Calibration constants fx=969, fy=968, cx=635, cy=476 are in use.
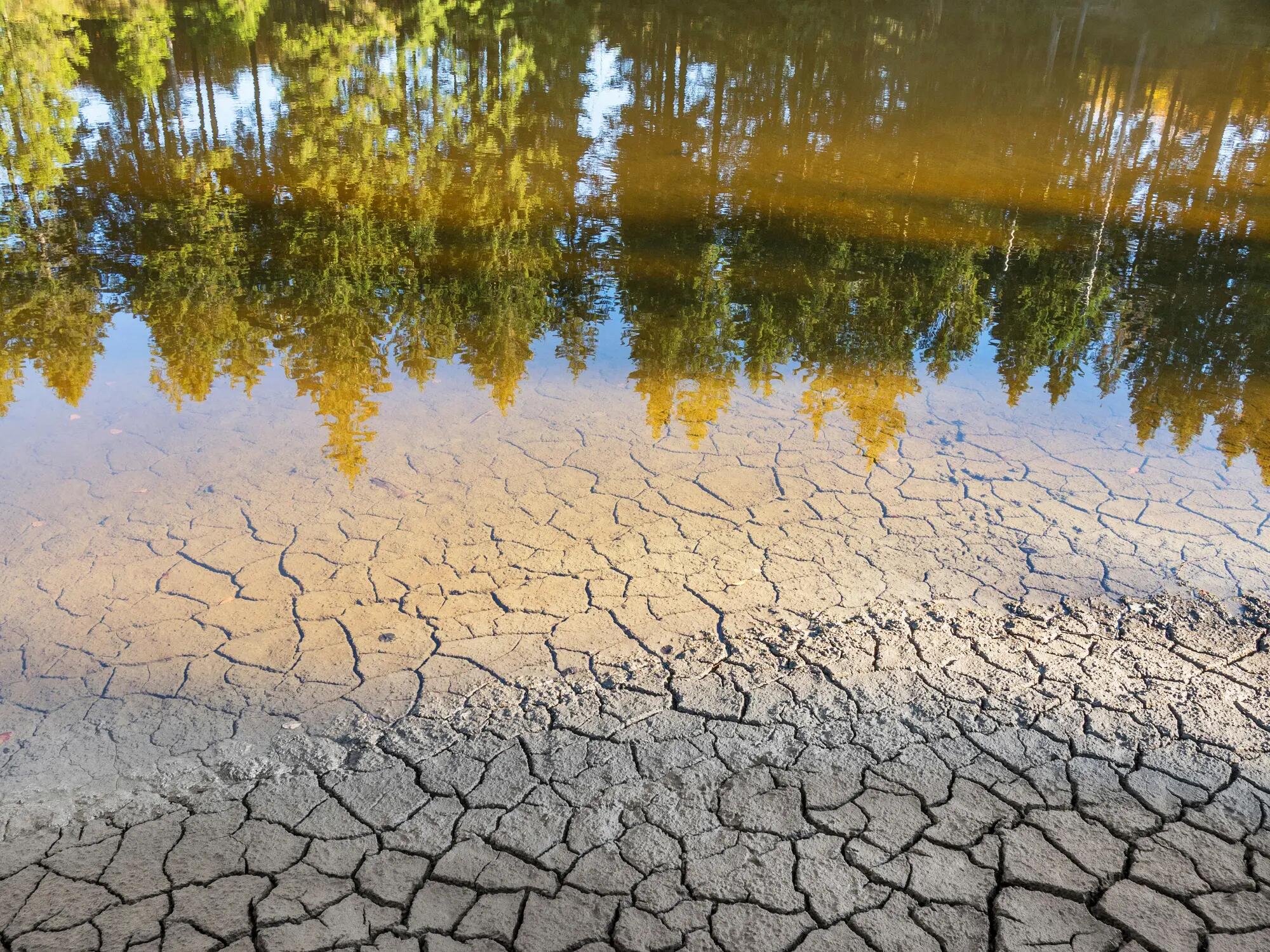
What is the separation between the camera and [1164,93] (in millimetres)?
→ 16469

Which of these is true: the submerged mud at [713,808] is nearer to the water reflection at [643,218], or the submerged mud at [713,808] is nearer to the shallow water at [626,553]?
the shallow water at [626,553]

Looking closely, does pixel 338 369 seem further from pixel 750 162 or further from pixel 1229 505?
pixel 750 162

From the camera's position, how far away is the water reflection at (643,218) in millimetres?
7180

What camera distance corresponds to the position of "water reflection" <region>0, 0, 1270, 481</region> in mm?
7180

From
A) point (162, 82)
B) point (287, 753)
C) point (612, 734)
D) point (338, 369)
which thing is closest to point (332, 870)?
point (287, 753)

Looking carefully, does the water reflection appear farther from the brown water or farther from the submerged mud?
the submerged mud

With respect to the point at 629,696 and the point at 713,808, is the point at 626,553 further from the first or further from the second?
the point at 713,808

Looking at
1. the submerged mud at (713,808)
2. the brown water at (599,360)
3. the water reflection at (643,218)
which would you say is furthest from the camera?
the water reflection at (643,218)

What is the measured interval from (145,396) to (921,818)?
5.67 meters

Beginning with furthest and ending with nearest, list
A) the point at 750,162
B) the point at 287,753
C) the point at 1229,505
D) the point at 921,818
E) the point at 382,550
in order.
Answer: the point at 750,162, the point at 1229,505, the point at 382,550, the point at 287,753, the point at 921,818

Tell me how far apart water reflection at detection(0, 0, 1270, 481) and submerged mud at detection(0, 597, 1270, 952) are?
7.18 feet

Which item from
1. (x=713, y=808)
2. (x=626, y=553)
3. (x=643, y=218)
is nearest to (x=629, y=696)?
(x=713, y=808)

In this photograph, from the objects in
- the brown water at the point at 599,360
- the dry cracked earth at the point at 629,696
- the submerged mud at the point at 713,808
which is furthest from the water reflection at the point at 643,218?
the submerged mud at the point at 713,808

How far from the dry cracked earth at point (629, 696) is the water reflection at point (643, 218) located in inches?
32.6
